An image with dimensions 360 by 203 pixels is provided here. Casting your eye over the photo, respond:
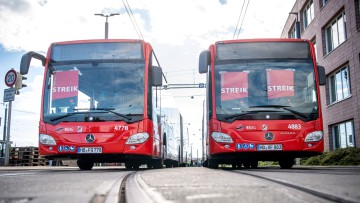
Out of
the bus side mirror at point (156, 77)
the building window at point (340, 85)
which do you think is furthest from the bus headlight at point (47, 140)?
the building window at point (340, 85)

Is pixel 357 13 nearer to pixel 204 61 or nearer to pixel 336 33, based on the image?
pixel 336 33

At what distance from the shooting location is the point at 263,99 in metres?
9.93

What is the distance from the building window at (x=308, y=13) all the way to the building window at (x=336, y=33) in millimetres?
3268

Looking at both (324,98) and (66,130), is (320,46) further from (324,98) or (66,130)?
(66,130)

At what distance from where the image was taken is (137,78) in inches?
399

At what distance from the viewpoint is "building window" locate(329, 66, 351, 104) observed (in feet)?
66.8

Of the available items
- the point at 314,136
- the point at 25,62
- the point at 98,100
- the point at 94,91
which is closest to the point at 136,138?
the point at 98,100

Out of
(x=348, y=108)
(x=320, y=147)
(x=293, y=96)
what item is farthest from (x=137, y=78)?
(x=348, y=108)

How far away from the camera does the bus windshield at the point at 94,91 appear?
31.9ft

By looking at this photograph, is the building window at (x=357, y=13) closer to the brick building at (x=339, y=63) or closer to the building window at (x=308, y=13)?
the brick building at (x=339, y=63)

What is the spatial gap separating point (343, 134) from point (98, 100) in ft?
50.8

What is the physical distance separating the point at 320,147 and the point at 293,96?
133cm

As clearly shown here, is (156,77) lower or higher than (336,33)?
lower

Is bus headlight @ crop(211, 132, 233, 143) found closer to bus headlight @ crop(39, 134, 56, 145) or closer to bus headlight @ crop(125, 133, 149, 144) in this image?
bus headlight @ crop(125, 133, 149, 144)
